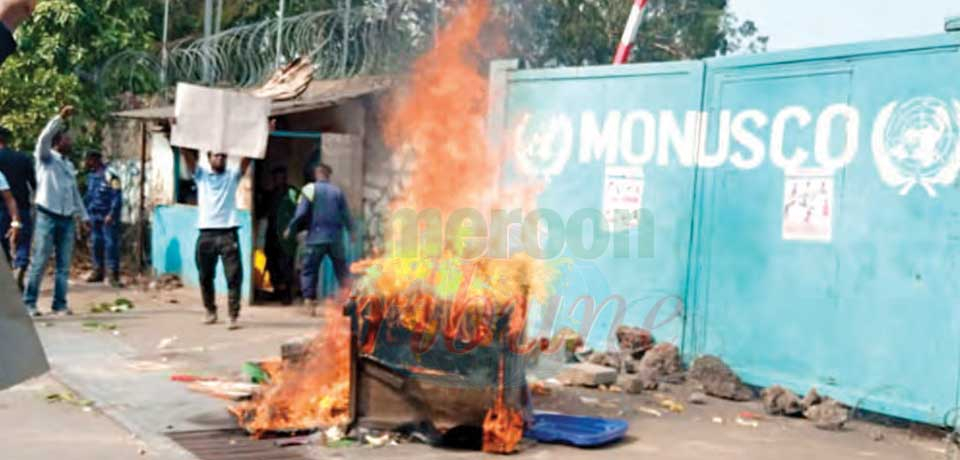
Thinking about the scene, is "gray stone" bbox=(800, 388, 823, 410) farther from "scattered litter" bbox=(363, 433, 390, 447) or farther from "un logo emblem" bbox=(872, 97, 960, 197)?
"scattered litter" bbox=(363, 433, 390, 447)

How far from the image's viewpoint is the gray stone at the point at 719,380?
7.84m

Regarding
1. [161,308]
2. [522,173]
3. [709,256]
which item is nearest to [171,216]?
[161,308]

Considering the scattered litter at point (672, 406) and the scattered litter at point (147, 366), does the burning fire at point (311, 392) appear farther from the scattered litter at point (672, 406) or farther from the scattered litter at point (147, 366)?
the scattered litter at point (672, 406)

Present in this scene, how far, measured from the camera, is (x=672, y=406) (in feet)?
24.5

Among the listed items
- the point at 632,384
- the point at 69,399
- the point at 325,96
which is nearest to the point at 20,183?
the point at 325,96

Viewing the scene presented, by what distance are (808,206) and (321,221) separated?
516 centimetres

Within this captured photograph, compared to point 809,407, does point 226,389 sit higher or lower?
lower

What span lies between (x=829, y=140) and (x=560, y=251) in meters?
2.88

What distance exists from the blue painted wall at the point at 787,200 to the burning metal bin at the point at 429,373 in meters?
2.52

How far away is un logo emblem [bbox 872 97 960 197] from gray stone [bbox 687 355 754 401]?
6.23 feet

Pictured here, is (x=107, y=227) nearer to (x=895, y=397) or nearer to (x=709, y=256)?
(x=709, y=256)

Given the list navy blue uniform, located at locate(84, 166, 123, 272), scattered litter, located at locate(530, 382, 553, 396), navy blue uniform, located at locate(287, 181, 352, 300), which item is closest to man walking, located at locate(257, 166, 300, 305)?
navy blue uniform, located at locate(287, 181, 352, 300)

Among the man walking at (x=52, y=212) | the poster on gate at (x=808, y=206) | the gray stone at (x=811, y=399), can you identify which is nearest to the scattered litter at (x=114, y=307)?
the man walking at (x=52, y=212)

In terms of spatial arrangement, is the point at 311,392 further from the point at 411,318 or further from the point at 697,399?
the point at 697,399
